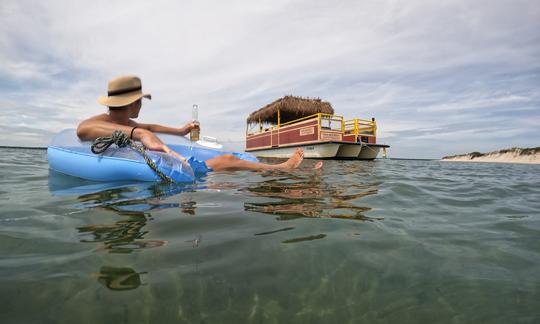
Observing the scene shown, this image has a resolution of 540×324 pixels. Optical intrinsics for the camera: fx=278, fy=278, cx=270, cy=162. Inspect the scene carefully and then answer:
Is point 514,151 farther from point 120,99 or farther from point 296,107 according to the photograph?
point 120,99

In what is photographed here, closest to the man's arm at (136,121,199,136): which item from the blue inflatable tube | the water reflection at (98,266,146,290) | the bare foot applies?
the blue inflatable tube

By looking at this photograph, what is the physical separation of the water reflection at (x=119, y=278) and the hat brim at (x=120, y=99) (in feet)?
8.78

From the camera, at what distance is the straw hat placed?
3.25 meters

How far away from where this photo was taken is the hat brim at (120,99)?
3.23 meters

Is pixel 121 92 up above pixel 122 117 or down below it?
above

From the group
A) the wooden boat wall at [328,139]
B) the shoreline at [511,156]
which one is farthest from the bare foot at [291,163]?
the shoreline at [511,156]

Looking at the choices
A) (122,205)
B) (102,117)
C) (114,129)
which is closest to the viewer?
(122,205)

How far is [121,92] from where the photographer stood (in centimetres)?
333

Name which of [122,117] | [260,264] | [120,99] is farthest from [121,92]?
[260,264]

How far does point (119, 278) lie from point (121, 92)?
2933 mm

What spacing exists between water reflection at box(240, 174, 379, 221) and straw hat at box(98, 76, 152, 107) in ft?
5.80

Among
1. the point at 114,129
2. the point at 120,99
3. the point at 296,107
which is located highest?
the point at 296,107

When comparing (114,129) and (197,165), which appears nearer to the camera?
(114,129)

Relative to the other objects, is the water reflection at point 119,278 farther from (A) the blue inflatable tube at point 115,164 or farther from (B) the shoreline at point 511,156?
(B) the shoreline at point 511,156
